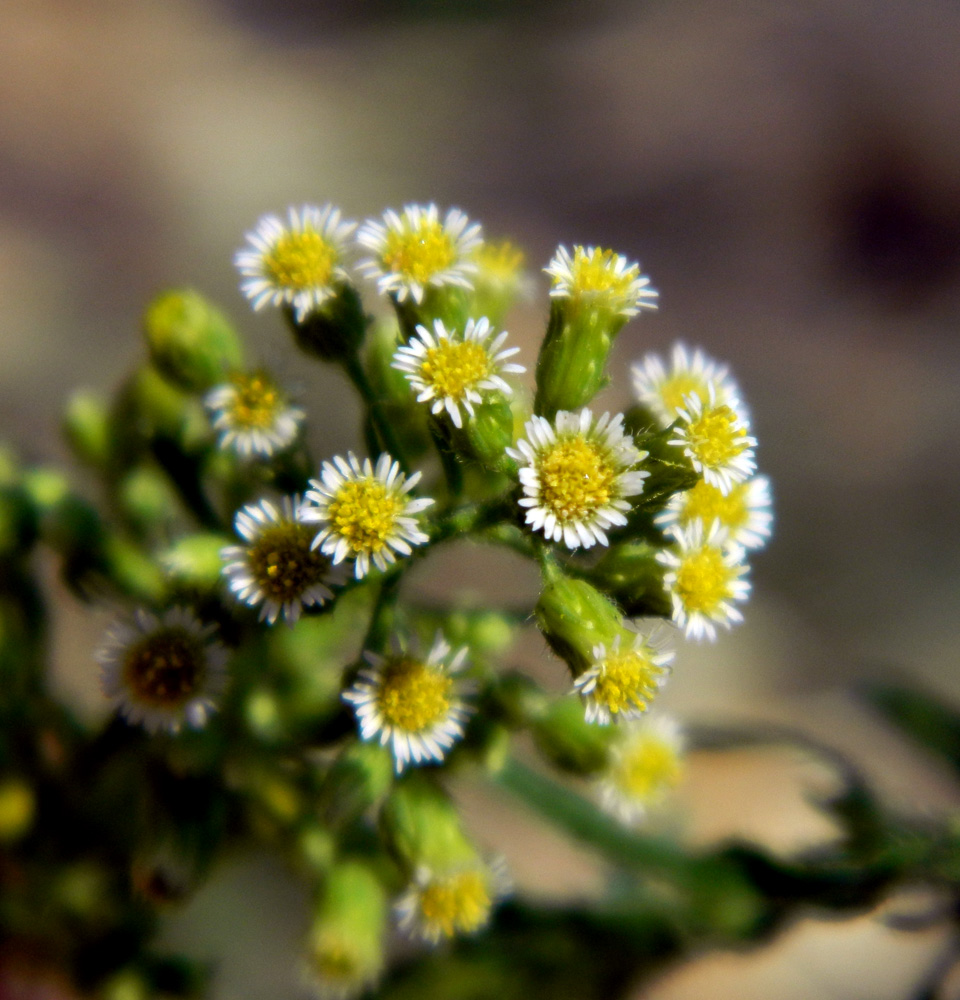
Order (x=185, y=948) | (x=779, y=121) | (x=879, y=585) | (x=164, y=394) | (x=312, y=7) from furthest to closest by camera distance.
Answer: (x=312, y=7) → (x=779, y=121) → (x=879, y=585) → (x=185, y=948) → (x=164, y=394)

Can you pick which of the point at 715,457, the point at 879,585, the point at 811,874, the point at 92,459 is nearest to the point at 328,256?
the point at 715,457

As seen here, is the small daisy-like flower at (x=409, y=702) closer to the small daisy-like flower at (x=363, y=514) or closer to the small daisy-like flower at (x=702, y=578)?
the small daisy-like flower at (x=363, y=514)

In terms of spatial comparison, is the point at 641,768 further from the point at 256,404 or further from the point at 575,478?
the point at 256,404

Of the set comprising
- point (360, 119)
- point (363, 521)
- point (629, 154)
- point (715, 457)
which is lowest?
point (363, 521)

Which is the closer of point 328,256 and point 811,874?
point 328,256

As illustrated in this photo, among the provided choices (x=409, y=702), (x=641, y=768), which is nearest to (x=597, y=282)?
(x=409, y=702)

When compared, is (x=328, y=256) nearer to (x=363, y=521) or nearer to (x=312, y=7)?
(x=363, y=521)

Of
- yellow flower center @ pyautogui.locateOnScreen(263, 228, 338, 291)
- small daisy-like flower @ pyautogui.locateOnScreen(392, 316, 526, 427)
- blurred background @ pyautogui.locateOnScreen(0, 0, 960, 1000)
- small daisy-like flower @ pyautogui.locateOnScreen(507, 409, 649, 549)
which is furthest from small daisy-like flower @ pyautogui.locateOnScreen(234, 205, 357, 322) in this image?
blurred background @ pyautogui.locateOnScreen(0, 0, 960, 1000)
